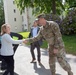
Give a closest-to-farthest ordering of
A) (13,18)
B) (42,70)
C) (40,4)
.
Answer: (42,70)
(40,4)
(13,18)

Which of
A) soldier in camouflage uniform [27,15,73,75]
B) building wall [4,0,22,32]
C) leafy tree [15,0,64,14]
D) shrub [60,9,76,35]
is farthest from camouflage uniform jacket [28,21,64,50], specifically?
building wall [4,0,22,32]

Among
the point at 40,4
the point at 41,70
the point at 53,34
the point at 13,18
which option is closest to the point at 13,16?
the point at 13,18

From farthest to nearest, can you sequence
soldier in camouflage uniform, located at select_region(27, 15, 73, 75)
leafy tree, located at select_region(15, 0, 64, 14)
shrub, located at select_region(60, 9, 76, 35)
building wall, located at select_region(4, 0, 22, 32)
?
building wall, located at select_region(4, 0, 22, 32)
leafy tree, located at select_region(15, 0, 64, 14)
shrub, located at select_region(60, 9, 76, 35)
soldier in camouflage uniform, located at select_region(27, 15, 73, 75)

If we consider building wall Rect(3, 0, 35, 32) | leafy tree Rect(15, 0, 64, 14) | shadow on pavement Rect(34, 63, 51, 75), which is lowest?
building wall Rect(3, 0, 35, 32)

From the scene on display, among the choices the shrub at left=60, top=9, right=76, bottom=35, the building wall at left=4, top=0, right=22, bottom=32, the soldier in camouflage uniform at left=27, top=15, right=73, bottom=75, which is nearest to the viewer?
the soldier in camouflage uniform at left=27, top=15, right=73, bottom=75

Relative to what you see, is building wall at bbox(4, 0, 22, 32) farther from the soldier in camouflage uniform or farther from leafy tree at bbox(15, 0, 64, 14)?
the soldier in camouflage uniform

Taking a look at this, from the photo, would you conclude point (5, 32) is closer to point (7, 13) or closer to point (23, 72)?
point (23, 72)

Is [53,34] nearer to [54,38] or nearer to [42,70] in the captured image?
[54,38]

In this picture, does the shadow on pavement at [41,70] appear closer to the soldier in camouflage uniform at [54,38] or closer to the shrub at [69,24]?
the soldier in camouflage uniform at [54,38]

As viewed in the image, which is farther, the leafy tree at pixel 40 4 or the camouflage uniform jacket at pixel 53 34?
the leafy tree at pixel 40 4

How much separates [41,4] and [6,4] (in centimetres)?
3917

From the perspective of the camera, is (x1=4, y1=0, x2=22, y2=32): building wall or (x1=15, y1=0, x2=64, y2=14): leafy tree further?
(x1=4, y1=0, x2=22, y2=32): building wall

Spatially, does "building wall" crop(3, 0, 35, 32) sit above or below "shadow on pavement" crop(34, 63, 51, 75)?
below

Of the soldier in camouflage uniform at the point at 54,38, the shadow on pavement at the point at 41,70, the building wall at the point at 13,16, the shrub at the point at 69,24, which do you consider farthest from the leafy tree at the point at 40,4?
the building wall at the point at 13,16
